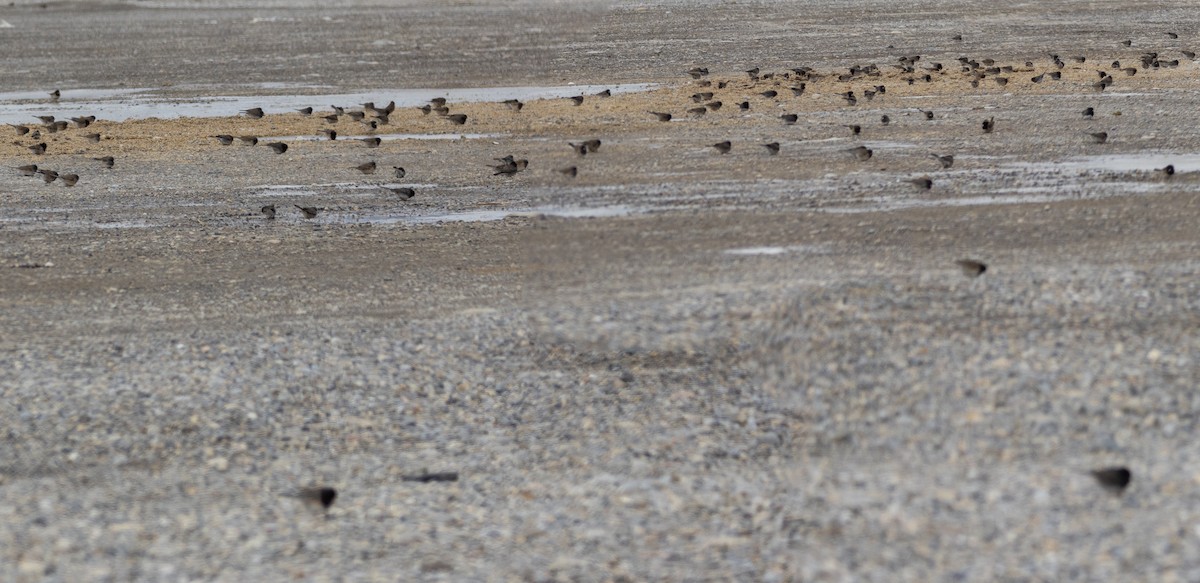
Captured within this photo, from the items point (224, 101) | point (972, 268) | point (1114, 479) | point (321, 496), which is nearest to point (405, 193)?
point (972, 268)

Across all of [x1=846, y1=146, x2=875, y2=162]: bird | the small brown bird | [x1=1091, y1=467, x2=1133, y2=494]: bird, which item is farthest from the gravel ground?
[x1=846, y1=146, x2=875, y2=162]: bird

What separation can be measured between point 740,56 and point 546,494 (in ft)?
76.6

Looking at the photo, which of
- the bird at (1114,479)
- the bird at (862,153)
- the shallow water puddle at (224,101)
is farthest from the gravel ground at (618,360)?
the shallow water puddle at (224,101)

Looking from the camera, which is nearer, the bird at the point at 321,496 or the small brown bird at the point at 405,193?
the bird at the point at 321,496

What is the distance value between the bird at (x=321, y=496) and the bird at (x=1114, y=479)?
3222 mm

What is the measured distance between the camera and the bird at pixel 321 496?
687 centimetres

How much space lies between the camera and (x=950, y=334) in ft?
28.8

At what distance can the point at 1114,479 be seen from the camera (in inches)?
255

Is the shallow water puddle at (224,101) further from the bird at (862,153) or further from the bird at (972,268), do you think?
the bird at (972,268)

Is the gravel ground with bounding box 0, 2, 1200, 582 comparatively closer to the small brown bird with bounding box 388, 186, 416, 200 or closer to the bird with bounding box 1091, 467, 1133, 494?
the bird with bounding box 1091, 467, 1133, 494

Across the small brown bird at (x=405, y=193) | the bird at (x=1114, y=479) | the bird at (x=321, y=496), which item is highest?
the small brown bird at (x=405, y=193)

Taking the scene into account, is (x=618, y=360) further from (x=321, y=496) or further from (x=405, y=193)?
(x=405, y=193)

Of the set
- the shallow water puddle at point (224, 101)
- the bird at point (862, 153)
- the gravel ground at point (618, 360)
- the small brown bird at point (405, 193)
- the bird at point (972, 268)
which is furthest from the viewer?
the shallow water puddle at point (224, 101)

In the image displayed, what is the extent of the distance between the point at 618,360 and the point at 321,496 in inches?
101
